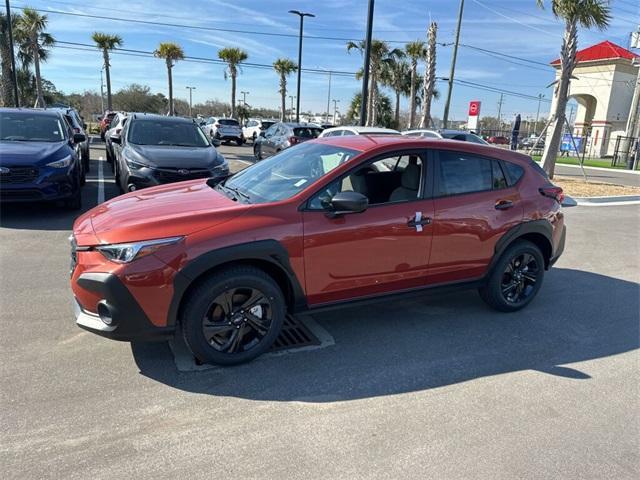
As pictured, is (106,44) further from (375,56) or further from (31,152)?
(31,152)

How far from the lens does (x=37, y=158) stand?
7172 millimetres

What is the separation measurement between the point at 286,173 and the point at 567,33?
14921 mm

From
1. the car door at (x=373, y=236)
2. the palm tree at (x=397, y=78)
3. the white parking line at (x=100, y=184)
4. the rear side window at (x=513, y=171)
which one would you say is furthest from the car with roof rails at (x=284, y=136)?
the palm tree at (x=397, y=78)

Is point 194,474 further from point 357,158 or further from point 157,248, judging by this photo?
point 357,158

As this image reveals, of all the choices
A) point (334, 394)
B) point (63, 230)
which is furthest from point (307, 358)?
point (63, 230)

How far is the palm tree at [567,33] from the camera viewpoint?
47.3ft

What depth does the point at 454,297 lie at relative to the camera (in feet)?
17.1

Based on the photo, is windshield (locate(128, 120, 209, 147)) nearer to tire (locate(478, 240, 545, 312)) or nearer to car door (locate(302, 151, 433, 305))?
car door (locate(302, 151, 433, 305))

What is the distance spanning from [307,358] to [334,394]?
1.67ft

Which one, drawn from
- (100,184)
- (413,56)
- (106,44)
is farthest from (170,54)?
(100,184)

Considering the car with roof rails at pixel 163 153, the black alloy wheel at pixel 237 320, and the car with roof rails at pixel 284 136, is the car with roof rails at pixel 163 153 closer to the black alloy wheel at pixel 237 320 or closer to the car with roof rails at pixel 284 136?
the black alloy wheel at pixel 237 320

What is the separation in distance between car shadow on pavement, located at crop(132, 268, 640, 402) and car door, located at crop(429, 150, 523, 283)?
54cm

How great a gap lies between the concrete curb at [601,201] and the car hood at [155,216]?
437 inches

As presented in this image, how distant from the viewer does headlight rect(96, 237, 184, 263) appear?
10.2ft
